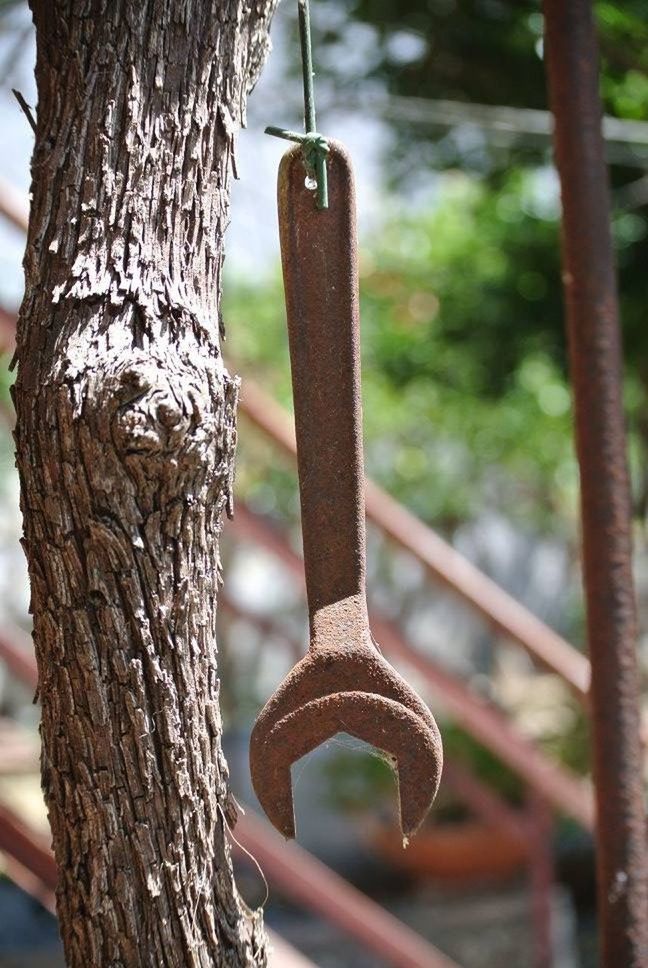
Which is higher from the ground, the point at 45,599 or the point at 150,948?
the point at 45,599

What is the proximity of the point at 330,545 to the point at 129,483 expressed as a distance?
22 centimetres

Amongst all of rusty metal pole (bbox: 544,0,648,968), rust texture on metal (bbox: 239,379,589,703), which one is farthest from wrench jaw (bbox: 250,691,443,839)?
rust texture on metal (bbox: 239,379,589,703)

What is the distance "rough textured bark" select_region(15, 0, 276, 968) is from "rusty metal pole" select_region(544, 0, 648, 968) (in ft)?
1.92

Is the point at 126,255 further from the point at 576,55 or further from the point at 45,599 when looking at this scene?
the point at 576,55

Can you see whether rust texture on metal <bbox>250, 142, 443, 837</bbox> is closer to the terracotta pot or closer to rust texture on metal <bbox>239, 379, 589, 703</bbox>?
rust texture on metal <bbox>239, 379, 589, 703</bbox>

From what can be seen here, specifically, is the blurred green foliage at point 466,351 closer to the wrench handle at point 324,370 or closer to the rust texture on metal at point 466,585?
the rust texture on metal at point 466,585

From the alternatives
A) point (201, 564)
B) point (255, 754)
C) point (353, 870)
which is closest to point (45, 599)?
point (201, 564)

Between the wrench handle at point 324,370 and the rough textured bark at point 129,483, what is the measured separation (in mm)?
82

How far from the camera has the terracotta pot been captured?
4.79 meters

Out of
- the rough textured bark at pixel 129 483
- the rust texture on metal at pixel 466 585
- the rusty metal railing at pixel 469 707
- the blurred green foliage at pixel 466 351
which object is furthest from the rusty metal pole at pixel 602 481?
the blurred green foliage at pixel 466 351

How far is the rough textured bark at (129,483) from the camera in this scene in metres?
1.05

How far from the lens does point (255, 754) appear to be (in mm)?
1127

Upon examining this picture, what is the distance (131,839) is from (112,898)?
0.20 ft

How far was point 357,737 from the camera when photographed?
1.12 metres
